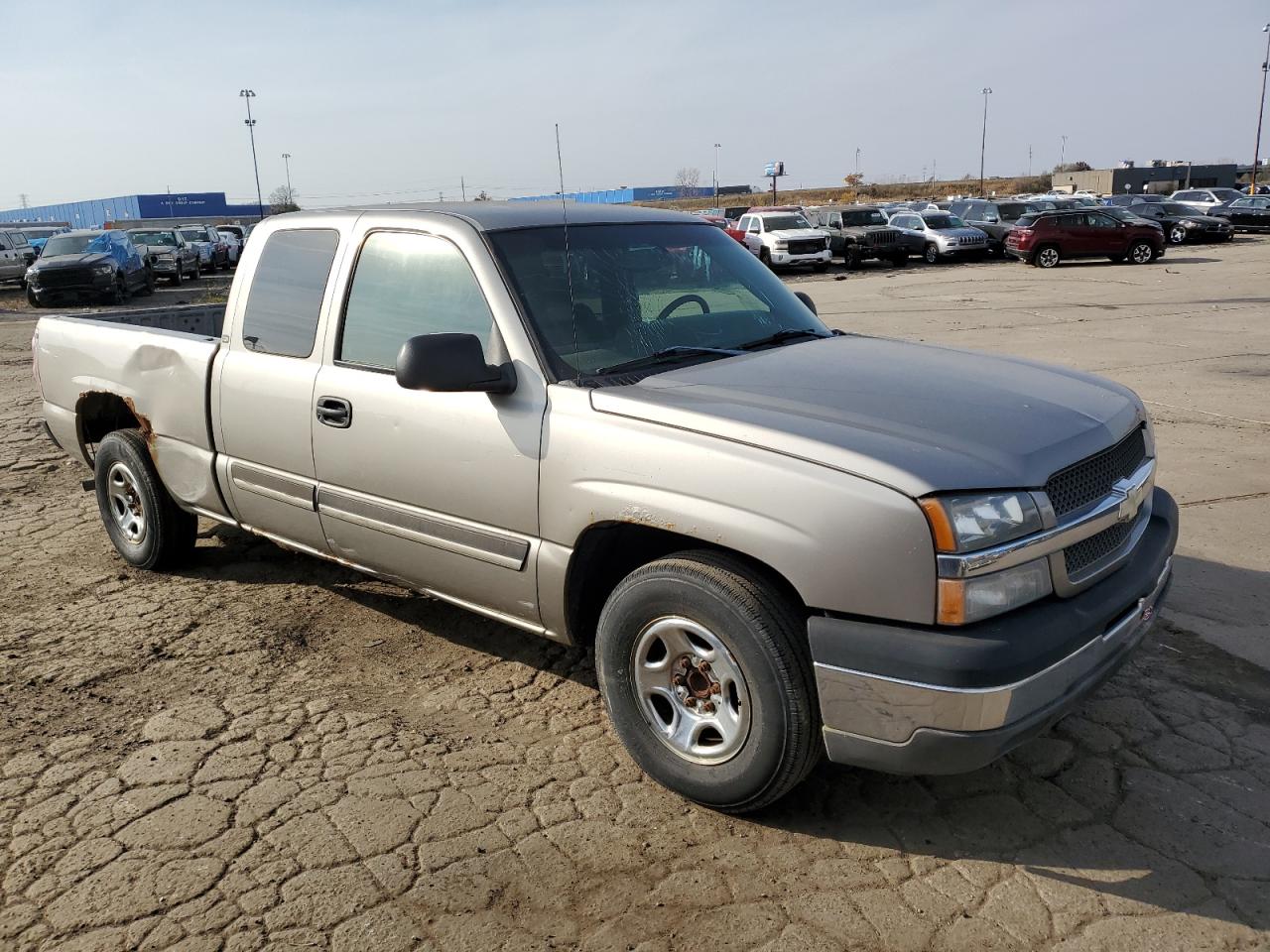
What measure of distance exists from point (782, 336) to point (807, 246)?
87.2 ft

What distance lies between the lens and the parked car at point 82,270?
75.0ft

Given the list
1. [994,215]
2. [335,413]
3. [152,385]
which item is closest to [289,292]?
[335,413]

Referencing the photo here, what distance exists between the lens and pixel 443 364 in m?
3.40

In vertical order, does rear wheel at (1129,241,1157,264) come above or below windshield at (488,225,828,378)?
below

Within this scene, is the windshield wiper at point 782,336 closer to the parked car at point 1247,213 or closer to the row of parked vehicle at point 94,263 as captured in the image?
the row of parked vehicle at point 94,263

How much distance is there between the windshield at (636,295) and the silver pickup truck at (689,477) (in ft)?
0.04

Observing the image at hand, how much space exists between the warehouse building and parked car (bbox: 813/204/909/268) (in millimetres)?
59588

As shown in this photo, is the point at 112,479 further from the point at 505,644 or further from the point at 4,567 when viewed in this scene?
the point at 505,644

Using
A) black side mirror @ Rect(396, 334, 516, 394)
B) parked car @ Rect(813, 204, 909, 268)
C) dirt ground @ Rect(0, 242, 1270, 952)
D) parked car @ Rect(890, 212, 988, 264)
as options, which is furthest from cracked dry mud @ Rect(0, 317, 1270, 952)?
parked car @ Rect(890, 212, 988, 264)

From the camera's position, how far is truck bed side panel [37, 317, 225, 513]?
4.91 m

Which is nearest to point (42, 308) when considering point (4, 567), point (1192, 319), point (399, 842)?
point (4, 567)

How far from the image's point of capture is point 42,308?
2373 cm

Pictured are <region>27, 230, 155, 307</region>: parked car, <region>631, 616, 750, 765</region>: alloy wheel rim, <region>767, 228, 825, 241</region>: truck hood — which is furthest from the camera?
<region>767, 228, 825, 241</region>: truck hood

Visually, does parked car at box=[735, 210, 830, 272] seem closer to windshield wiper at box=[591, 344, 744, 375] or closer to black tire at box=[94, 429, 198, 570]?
black tire at box=[94, 429, 198, 570]
